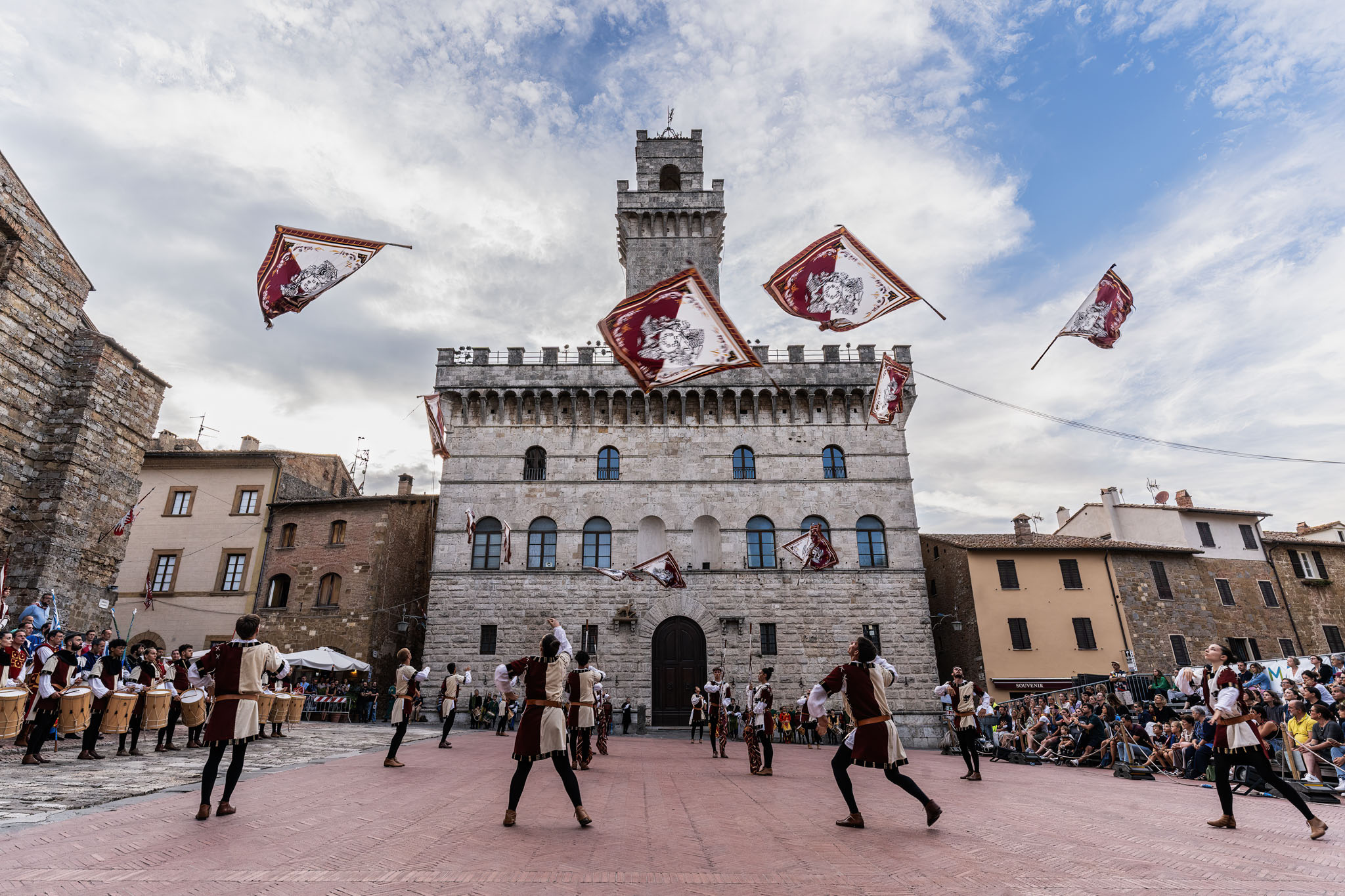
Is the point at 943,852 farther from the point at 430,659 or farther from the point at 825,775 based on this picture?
the point at 430,659

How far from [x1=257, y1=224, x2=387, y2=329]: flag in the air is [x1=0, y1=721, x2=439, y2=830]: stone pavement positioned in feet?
22.0

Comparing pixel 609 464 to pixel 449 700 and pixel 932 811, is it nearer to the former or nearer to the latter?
pixel 449 700

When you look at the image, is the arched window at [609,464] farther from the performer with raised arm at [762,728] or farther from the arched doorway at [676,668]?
the performer with raised arm at [762,728]

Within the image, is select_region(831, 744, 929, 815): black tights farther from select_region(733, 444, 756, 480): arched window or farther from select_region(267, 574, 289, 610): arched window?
select_region(267, 574, 289, 610): arched window

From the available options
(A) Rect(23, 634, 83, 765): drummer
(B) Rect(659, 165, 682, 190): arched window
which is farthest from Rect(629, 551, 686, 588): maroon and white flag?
(B) Rect(659, 165, 682, 190): arched window

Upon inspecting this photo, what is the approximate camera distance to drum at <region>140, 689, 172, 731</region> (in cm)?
1207

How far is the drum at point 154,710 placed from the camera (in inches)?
475

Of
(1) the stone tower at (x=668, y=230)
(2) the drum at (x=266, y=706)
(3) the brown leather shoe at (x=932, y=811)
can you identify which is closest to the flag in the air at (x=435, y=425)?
(2) the drum at (x=266, y=706)

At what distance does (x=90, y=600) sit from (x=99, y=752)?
8.40 metres

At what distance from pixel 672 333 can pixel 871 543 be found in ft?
65.1

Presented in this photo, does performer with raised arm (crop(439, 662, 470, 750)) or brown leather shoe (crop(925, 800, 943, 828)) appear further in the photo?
performer with raised arm (crop(439, 662, 470, 750))

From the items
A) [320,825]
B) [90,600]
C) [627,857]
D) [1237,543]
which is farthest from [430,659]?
[1237,543]

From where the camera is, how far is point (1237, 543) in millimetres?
32281

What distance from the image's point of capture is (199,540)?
3175 centimetres
